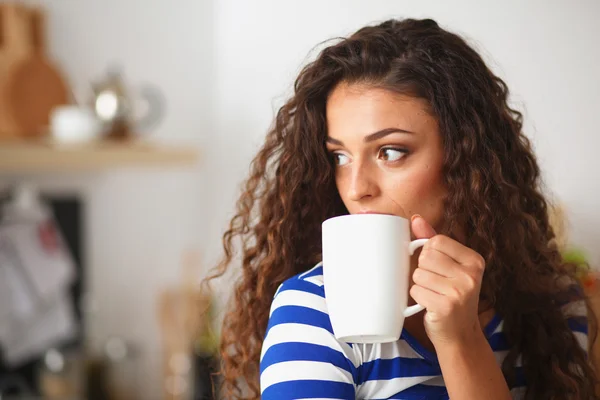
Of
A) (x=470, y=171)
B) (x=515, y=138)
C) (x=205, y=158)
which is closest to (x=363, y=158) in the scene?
(x=470, y=171)

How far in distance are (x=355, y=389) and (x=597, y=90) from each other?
1.25m

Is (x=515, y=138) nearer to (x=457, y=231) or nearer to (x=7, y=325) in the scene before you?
(x=457, y=231)

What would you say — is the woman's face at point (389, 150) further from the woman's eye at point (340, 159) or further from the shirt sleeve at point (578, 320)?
the shirt sleeve at point (578, 320)

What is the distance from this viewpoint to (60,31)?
2531 millimetres

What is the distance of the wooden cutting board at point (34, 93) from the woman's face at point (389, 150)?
168 centimetres

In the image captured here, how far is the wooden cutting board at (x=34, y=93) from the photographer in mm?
2229

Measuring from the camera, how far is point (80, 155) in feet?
7.31

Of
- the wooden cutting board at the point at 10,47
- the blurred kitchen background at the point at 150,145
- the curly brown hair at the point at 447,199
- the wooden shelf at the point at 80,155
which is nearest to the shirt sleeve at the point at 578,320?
the curly brown hair at the point at 447,199

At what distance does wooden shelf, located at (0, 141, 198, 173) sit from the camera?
2.14 metres

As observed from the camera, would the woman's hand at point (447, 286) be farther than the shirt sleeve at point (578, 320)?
No

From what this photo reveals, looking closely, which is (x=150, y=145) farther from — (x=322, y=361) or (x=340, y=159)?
(x=322, y=361)

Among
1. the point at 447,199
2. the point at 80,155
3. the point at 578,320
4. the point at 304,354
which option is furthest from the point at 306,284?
the point at 80,155

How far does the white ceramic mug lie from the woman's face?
0.10 meters

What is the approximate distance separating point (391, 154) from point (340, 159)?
3.3 inches
